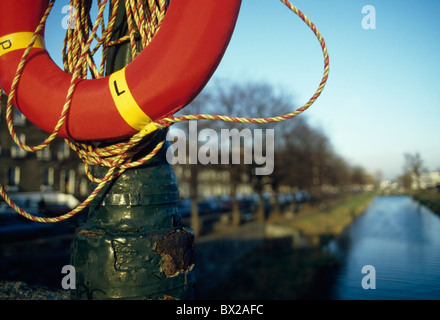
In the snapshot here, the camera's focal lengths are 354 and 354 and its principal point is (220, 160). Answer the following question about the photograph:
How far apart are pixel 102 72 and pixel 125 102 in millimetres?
488

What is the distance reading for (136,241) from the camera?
1748 millimetres

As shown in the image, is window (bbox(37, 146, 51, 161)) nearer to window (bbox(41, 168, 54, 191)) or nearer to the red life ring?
window (bbox(41, 168, 54, 191))

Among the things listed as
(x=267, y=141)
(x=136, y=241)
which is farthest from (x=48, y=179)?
(x=136, y=241)

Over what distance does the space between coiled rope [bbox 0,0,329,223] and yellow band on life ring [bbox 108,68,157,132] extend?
0.19 feet

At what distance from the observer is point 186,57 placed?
1.54 meters

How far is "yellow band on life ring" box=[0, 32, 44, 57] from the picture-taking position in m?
1.82

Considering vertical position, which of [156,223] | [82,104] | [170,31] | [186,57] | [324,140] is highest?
[324,140]

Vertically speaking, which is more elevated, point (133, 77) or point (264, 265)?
point (133, 77)

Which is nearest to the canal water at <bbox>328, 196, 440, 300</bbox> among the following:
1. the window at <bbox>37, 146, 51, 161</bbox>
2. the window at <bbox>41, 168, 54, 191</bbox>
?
the window at <bbox>41, 168, 54, 191</bbox>

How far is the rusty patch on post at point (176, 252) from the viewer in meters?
1.77

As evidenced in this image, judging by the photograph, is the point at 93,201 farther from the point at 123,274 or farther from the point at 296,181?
the point at 296,181

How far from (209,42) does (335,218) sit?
21.2 meters

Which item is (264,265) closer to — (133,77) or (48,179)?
(133,77)
